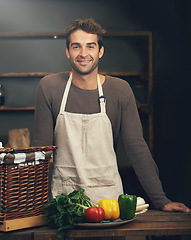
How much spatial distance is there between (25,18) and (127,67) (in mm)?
1012

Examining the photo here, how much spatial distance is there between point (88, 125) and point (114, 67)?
133 cm

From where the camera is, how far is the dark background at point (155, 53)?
126 inches

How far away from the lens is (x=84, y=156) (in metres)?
1.94

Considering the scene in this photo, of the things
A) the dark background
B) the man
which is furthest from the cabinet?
the man

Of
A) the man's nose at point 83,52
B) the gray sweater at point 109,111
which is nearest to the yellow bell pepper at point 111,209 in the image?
the gray sweater at point 109,111

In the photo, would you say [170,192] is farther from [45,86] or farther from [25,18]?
[25,18]

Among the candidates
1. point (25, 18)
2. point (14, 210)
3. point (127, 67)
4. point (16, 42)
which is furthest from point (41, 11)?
point (14, 210)

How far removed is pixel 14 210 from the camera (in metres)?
1.32

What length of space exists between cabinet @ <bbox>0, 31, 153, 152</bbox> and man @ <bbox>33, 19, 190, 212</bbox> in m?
1.03

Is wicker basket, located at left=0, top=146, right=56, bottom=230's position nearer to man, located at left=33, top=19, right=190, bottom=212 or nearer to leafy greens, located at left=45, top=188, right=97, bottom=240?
leafy greens, located at left=45, top=188, right=97, bottom=240

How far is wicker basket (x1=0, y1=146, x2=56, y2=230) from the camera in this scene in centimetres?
129

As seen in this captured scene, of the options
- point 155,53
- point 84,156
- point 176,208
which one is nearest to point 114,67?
point 155,53

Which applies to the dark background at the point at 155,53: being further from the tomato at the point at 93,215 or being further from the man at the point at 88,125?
the tomato at the point at 93,215

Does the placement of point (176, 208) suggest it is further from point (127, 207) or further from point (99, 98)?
point (99, 98)
